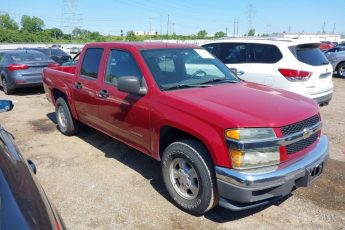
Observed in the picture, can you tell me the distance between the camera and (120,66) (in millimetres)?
4633

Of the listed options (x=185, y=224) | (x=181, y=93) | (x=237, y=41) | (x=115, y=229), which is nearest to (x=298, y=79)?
(x=237, y=41)

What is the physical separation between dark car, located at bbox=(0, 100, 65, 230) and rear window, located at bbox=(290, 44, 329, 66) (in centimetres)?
628

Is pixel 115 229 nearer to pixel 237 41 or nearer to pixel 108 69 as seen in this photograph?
pixel 108 69

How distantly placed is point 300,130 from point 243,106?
0.61 metres

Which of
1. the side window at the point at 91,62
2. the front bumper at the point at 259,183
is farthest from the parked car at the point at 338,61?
the front bumper at the point at 259,183

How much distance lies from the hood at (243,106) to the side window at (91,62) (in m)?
1.78

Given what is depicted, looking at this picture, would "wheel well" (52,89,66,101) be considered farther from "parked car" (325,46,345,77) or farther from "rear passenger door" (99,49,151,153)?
"parked car" (325,46,345,77)

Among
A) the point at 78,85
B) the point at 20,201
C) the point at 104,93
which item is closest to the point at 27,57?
the point at 78,85

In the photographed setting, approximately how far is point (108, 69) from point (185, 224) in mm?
2478

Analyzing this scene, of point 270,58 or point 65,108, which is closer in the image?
point 65,108

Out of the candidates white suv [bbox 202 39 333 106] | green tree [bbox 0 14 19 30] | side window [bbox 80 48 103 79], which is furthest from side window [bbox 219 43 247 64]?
green tree [bbox 0 14 19 30]

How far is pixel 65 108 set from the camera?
247 inches

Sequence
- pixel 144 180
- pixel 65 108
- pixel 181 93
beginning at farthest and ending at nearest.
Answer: pixel 65 108 → pixel 144 180 → pixel 181 93

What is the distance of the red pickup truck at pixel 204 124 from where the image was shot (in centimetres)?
309
